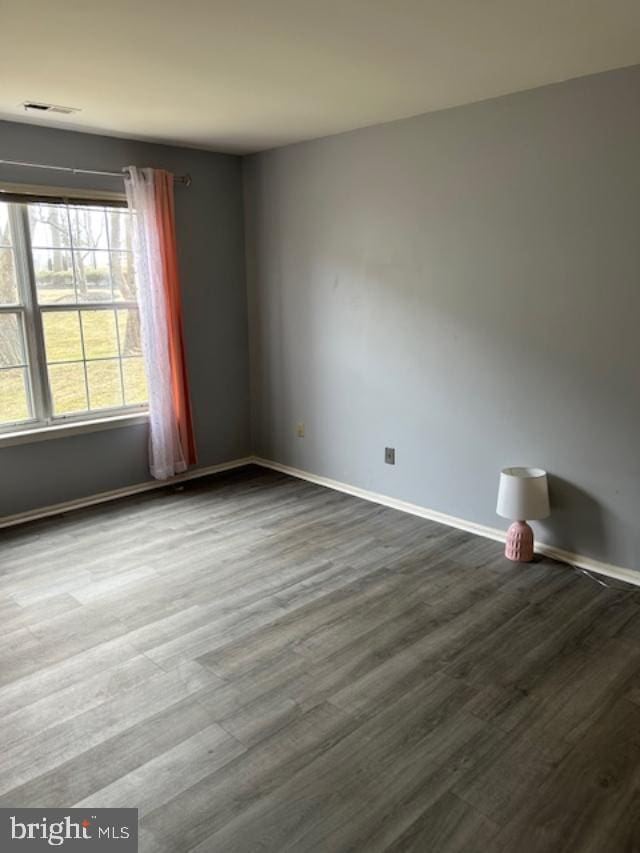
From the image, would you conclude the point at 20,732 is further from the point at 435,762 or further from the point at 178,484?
the point at 178,484

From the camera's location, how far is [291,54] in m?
2.44

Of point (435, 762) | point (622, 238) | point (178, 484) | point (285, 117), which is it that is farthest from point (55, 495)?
point (622, 238)

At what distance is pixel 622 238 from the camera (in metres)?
2.80

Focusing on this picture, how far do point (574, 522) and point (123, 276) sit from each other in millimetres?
3176

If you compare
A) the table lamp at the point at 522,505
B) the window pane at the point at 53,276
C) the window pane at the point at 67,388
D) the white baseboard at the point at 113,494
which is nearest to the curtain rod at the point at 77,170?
the window pane at the point at 53,276

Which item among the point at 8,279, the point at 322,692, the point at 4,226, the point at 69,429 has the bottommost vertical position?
the point at 322,692

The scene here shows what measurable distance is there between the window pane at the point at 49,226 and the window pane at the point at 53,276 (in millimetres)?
42

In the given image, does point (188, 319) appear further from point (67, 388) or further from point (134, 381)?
point (67, 388)

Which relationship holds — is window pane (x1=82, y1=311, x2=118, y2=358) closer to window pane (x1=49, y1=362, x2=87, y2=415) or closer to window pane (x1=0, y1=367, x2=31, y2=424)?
window pane (x1=49, y1=362, x2=87, y2=415)

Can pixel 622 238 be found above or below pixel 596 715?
above

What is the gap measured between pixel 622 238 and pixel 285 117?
190 cm

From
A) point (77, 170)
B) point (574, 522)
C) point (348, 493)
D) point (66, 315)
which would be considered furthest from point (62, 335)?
point (574, 522)

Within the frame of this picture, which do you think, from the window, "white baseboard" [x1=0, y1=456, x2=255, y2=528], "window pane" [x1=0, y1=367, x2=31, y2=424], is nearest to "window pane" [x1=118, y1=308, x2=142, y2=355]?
the window

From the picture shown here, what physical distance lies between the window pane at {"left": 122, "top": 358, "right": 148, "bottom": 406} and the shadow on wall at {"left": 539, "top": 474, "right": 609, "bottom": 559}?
276 centimetres
